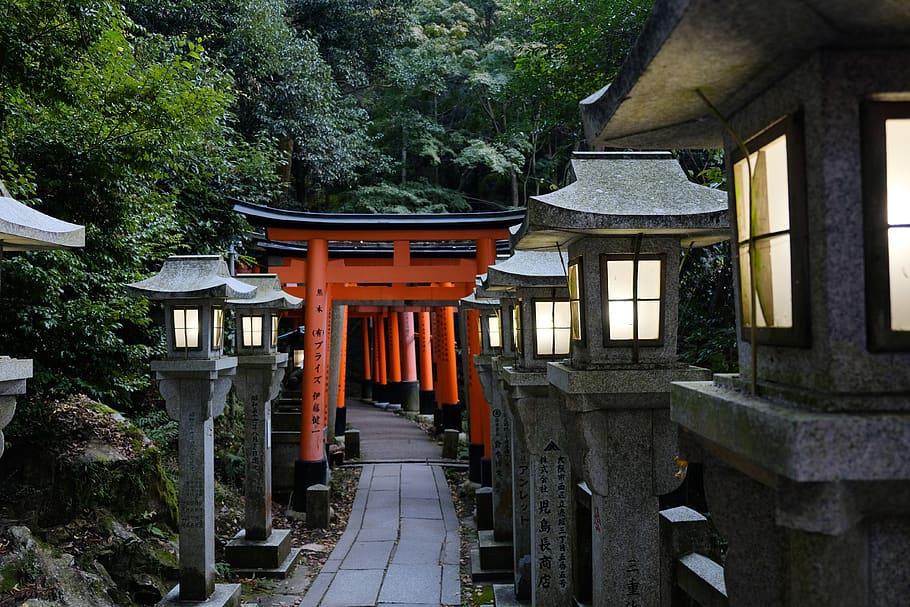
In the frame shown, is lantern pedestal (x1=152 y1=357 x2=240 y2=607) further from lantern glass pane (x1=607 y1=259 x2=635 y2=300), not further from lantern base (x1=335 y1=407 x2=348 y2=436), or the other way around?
lantern base (x1=335 y1=407 x2=348 y2=436)

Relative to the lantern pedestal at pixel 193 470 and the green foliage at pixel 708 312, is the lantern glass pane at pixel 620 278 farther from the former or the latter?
the lantern pedestal at pixel 193 470

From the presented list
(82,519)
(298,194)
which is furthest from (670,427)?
(298,194)

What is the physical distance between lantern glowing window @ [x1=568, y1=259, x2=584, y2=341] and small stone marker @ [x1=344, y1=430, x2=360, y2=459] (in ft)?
52.9

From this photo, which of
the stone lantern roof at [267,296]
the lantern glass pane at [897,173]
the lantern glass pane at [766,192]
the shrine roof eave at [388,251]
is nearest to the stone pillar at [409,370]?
the shrine roof eave at [388,251]

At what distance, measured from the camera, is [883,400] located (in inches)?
78.4

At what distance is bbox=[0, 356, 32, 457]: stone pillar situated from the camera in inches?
177

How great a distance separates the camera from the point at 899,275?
1.99 metres

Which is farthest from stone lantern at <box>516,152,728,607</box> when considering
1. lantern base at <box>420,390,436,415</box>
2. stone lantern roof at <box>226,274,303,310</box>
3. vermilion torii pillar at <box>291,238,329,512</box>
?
lantern base at <box>420,390,436,415</box>

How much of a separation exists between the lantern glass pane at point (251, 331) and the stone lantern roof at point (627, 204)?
24.4ft

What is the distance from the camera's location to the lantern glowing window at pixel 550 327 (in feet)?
21.1

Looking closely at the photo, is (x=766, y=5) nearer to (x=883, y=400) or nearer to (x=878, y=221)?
(x=878, y=221)

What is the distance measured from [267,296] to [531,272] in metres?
6.15

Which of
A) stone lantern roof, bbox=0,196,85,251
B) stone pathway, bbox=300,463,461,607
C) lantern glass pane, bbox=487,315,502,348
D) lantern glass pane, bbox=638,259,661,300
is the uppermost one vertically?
stone lantern roof, bbox=0,196,85,251

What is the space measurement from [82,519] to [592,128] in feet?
28.8
